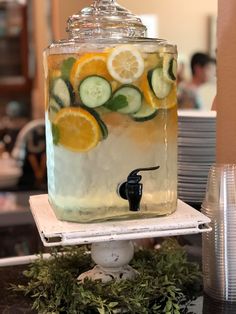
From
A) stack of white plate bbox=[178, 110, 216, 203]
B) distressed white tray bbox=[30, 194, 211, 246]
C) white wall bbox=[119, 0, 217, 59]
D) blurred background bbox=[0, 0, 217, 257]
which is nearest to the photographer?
distressed white tray bbox=[30, 194, 211, 246]

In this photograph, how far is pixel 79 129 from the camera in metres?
0.81

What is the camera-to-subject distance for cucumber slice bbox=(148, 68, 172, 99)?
821mm

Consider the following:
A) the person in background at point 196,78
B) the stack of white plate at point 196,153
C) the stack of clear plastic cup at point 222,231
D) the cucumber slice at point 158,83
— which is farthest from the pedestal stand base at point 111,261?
the person in background at point 196,78

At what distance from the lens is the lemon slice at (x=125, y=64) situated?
0.80 metres

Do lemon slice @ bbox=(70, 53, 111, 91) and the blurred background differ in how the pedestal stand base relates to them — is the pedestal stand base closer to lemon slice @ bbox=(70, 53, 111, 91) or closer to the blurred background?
lemon slice @ bbox=(70, 53, 111, 91)

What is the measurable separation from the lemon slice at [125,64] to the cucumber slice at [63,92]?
6cm

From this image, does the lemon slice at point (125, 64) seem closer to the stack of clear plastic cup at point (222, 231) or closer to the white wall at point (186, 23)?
the stack of clear plastic cup at point (222, 231)

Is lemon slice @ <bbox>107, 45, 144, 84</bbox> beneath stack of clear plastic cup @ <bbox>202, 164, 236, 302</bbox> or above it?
above

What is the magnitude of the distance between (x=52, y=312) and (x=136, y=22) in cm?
44

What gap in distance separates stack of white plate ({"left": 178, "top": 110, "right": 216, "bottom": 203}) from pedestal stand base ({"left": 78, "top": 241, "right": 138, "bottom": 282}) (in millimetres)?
383

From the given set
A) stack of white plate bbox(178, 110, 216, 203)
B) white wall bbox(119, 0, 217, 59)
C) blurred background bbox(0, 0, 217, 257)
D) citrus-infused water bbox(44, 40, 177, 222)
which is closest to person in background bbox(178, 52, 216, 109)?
blurred background bbox(0, 0, 217, 257)

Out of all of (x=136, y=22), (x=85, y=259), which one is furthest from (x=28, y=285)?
(x=136, y=22)

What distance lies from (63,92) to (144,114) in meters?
0.12

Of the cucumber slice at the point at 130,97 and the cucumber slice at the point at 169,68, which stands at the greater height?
the cucumber slice at the point at 169,68
